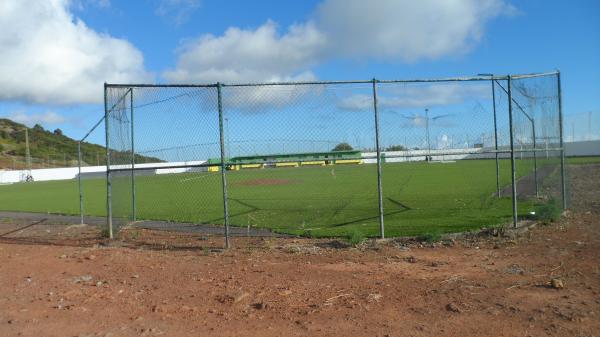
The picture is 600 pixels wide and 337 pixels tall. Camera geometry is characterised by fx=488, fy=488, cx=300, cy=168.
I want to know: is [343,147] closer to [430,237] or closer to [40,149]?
[430,237]

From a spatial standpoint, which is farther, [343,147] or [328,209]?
[328,209]

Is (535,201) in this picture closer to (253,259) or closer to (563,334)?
(253,259)

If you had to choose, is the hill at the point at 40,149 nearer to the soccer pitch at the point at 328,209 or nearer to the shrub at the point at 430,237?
the soccer pitch at the point at 328,209

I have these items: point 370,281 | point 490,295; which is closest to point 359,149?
point 370,281

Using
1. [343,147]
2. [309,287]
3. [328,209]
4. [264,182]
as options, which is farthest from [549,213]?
[264,182]

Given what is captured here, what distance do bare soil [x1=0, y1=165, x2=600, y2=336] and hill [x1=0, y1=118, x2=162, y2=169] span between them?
61945 millimetres

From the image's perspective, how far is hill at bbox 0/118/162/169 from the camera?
82000 millimetres

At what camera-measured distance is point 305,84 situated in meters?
8.73

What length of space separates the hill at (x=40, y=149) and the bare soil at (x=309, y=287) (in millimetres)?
61945

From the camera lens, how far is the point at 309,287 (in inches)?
236

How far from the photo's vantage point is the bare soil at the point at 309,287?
4.73m

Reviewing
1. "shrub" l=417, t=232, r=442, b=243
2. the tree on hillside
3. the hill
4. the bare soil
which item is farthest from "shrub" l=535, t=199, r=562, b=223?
the hill

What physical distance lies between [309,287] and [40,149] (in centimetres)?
11703

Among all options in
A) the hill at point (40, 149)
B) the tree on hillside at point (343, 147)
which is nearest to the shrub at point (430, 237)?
the tree on hillside at point (343, 147)
